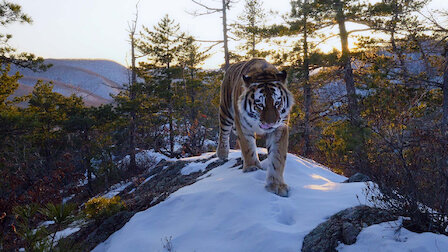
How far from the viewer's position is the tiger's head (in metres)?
4.31

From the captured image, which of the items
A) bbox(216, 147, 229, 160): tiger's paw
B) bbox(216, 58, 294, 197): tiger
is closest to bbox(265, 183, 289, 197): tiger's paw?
bbox(216, 58, 294, 197): tiger

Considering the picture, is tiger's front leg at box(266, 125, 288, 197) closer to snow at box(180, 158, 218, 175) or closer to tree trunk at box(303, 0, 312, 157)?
snow at box(180, 158, 218, 175)

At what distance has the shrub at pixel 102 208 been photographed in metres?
5.67

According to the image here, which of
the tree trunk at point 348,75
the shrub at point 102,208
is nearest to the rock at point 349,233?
the shrub at point 102,208

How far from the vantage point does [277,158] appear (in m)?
4.64

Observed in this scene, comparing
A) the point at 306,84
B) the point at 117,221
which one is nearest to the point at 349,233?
the point at 117,221

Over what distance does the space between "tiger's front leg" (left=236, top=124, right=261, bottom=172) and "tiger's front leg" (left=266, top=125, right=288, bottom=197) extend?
45 centimetres

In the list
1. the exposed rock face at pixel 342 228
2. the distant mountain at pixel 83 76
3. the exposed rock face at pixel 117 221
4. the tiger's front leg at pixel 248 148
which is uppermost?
the distant mountain at pixel 83 76

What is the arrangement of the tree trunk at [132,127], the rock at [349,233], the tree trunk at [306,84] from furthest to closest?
the tree trunk at [132,127], the tree trunk at [306,84], the rock at [349,233]

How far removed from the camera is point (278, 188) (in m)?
4.53

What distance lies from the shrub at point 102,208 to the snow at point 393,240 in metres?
4.15

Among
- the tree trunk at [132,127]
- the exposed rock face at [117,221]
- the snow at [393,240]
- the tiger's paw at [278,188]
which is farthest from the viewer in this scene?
the tree trunk at [132,127]

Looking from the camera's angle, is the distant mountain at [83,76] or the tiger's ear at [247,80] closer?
the tiger's ear at [247,80]

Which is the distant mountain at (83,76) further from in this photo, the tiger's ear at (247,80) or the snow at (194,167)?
the tiger's ear at (247,80)
